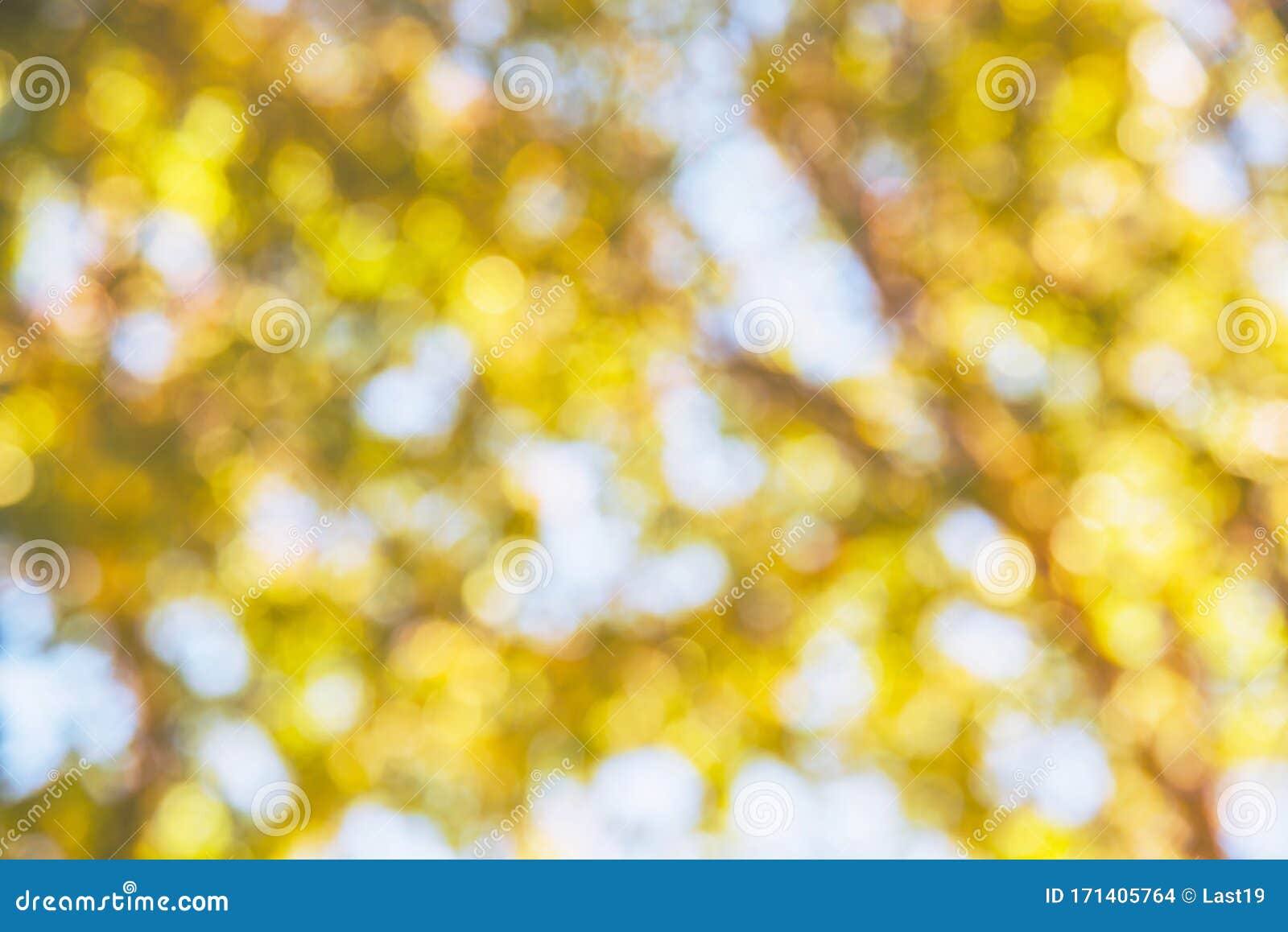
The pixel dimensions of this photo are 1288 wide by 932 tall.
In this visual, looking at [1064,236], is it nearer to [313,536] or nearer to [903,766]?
[903,766]

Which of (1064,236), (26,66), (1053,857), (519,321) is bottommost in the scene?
(1053,857)

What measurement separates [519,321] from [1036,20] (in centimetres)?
119

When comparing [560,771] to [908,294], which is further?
[908,294]

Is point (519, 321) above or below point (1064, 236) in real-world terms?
below

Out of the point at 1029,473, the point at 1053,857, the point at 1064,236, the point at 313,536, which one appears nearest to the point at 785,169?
the point at 1064,236

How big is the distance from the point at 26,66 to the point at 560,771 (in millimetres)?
1679

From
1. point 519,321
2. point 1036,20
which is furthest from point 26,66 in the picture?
point 1036,20

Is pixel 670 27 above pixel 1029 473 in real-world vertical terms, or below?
above

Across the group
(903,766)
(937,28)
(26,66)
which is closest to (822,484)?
(903,766)

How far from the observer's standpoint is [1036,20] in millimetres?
2162

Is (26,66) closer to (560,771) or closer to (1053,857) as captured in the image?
(560,771)

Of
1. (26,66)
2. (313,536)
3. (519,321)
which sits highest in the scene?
(26,66)

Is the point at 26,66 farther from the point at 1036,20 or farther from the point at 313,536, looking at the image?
the point at 1036,20

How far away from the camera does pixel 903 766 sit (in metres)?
2.00
